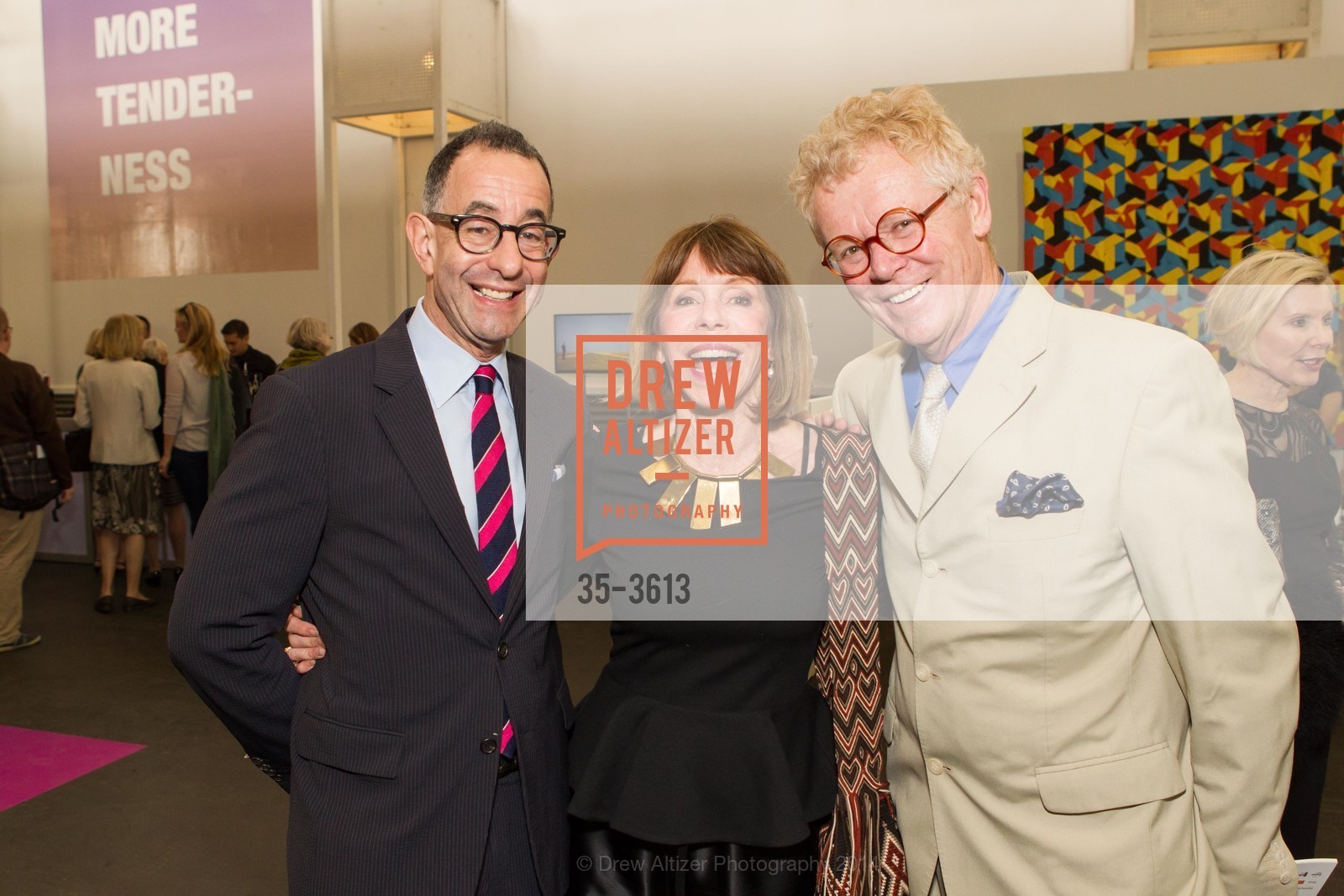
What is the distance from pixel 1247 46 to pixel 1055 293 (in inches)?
110

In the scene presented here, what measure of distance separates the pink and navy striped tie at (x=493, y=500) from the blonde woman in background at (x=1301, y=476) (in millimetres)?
1806

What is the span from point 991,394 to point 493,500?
2.69 ft

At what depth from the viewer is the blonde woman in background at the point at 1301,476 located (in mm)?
2102

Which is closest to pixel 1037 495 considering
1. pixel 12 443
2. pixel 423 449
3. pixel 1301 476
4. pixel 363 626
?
pixel 423 449

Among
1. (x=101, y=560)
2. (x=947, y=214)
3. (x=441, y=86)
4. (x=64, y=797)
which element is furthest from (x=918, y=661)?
(x=101, y=560)

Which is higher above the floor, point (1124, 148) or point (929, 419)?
point (1124, 148)

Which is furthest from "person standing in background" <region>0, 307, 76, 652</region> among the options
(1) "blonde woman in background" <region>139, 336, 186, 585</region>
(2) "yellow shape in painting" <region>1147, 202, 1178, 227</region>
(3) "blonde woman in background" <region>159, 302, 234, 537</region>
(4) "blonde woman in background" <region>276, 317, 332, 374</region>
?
(2) "yellow shape in painting" <region>1147, 202, 1178, 227</region>

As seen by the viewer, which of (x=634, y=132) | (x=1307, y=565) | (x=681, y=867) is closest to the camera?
(x=681, y=867)

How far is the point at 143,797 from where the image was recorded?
350cm

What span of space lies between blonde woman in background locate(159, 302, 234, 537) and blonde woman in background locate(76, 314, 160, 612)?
138mm

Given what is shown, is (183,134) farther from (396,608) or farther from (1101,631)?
(1101,631)

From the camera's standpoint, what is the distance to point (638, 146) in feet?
23.2

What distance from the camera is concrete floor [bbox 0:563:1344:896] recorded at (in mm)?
2980

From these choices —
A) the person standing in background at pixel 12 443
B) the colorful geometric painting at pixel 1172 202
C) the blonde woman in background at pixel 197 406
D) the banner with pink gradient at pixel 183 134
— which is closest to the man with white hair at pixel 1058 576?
the colorful geometric painting at pixel 1172 202
